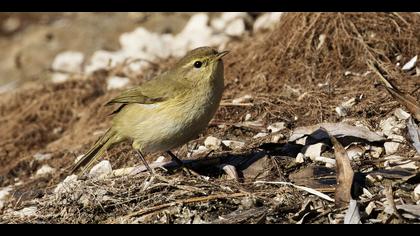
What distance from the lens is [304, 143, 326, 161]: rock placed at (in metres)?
6.16

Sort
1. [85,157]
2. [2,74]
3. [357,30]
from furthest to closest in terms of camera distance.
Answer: [2,74]
[357,30]
[85,157]

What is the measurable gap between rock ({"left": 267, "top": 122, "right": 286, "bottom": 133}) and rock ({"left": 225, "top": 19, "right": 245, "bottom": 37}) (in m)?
3.82

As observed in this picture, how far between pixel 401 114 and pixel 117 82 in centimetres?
514

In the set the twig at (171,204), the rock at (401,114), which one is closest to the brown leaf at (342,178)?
the twig at (171,204)

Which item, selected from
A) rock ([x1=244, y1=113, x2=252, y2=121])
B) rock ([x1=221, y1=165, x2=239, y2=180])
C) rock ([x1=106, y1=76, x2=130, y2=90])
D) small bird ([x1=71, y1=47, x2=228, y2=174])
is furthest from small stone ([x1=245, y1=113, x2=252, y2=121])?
rock ([x1=106, y1=76, x2=130, y2=90])

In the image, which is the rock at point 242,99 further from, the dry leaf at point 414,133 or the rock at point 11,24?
the rock at point 11,24

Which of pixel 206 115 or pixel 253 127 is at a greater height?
pixel 206 115

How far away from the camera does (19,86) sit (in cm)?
1135

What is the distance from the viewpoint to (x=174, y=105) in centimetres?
625

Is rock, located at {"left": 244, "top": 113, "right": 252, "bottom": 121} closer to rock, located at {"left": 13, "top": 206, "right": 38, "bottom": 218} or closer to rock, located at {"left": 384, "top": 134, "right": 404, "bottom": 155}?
rock, located at {"left": 384, "top": 134, "right": 404, "bottom": 155}
